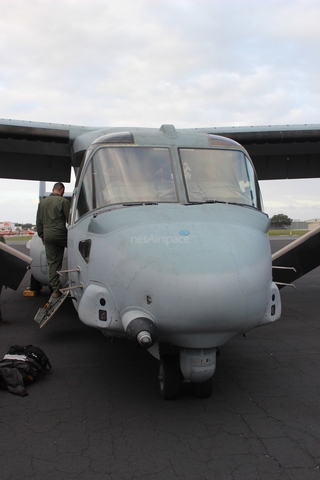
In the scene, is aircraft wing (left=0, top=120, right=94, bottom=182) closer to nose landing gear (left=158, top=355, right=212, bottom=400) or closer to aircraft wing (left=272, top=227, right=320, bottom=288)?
aircraft wing (left=272, top=227, right=320, bottom=288)

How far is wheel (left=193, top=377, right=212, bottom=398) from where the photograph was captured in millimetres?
4223

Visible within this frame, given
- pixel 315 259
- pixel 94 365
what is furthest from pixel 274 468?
pixel 315 259

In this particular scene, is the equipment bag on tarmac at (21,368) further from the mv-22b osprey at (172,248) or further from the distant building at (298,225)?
the distant building at (298,225)

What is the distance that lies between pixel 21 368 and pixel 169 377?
177 cm

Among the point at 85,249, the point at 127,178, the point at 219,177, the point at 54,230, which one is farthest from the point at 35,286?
the point at 219,177

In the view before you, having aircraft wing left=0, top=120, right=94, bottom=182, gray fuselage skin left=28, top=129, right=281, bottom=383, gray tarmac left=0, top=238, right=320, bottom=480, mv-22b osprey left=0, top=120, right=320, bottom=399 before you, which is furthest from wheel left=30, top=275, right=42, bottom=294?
gray fuselage skin left=28, top=129, right=281, bottom=383

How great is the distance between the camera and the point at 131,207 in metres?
4.15

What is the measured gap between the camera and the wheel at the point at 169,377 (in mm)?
4012

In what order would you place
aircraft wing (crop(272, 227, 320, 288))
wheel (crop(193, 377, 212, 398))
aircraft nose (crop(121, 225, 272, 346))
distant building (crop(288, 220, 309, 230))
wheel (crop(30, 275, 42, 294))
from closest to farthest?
aircraft nose (crop(121, 225, 272, 346))
wheel (crop(193, 377, 212, 398))
aircraft wing (crop(272, 227, 320, 288))
wheel (crop(30, 275, 42, 294))
distant building (crop(288, 220, 309, 230))

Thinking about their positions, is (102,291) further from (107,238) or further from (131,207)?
(131,207)

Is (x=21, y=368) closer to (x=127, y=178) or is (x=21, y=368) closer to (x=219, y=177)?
(x=127, y=178)

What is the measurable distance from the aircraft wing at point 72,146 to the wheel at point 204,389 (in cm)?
365

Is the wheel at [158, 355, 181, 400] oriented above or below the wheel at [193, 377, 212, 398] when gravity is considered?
above

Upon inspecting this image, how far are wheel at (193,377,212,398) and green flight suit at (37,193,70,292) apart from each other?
2806 millimetres
